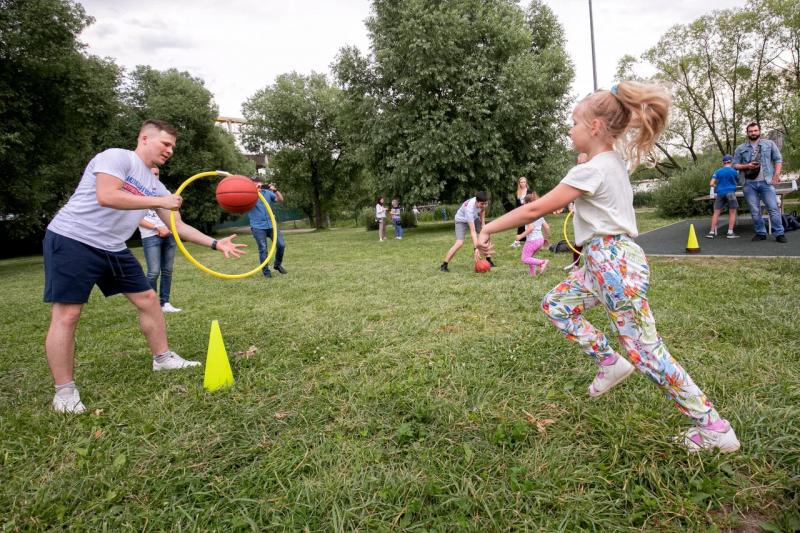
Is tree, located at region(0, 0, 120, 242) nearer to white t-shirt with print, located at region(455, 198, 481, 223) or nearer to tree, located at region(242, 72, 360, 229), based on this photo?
tree, located at region(242, 72, 360, 229)

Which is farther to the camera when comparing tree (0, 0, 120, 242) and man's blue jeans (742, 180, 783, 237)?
tree (0, 0, 120, 242)

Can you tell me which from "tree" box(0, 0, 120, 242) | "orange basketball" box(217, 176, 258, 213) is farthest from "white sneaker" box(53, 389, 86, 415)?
"tree" box(0, 0, 120, 242)

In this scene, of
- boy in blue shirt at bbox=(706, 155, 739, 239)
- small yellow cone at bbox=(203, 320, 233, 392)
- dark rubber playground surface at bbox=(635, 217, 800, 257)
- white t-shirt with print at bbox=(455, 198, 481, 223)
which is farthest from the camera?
boy in blue shirt at bbox=(706, 155, 739, 239)

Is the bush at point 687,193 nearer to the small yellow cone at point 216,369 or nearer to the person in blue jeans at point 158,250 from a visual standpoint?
the person in blue jeans at point 158,250

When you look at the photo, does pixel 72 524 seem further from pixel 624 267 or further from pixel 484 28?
pixel 484 28

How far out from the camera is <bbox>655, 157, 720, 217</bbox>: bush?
19.7 metres

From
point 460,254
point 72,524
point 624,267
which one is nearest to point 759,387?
point 624,267

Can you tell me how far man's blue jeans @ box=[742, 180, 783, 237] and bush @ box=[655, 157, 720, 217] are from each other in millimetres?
10993

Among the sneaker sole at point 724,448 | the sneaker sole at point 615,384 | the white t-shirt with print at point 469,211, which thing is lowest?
the sneaker sole at point 724,448

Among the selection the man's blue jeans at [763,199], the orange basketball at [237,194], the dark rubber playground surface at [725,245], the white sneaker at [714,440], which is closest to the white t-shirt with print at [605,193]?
the white sneaker at [714,440]

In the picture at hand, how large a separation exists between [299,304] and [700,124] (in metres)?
38.3

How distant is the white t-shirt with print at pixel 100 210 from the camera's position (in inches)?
130

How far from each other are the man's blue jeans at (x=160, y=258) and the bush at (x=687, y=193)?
21125mm

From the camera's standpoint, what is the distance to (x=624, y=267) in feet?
7.63
